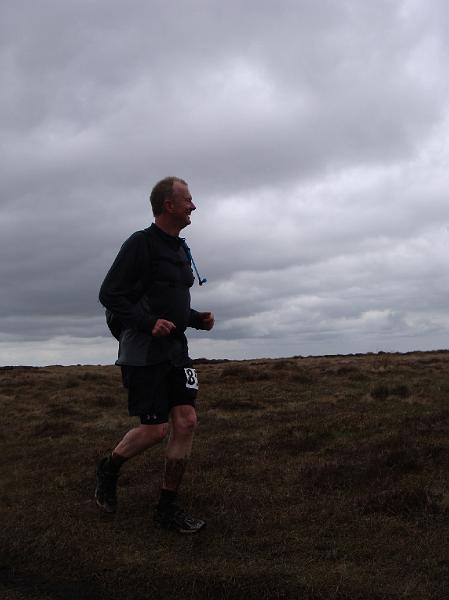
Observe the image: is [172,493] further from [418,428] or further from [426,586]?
[418,428]

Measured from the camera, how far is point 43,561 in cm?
452

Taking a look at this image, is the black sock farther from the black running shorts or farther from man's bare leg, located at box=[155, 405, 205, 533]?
the black running shorts

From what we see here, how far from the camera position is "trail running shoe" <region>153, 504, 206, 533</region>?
500 centimetres

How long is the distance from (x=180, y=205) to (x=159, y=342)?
1.21 metres

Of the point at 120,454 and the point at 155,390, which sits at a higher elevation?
the point at 155,390

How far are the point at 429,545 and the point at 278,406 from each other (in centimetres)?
906

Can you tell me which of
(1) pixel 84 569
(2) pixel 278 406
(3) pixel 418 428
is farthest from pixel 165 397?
(2) pixel 278 406

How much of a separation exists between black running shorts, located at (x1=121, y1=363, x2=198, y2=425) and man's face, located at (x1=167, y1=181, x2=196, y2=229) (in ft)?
4.22

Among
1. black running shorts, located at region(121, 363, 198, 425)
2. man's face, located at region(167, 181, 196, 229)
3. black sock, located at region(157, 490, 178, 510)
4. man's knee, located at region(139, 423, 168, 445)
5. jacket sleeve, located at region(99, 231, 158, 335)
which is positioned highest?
man's face, located at region(167, 181, 196, 229)

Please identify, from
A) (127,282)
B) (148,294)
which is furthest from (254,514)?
(127,282)

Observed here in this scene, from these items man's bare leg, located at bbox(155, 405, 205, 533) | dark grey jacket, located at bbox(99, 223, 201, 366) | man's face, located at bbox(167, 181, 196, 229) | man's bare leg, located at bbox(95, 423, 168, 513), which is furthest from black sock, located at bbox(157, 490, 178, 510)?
man's face, located at bbox(167, 181, 196, 229)

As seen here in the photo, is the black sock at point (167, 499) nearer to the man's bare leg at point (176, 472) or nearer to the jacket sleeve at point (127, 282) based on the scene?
the man's bare leg at point (176, 472)

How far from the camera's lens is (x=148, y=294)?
529cm

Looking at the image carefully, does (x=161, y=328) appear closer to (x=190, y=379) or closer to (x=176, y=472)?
(x=190, y=379)
